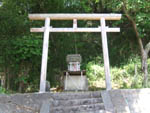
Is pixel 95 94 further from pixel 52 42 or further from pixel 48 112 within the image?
pixel 52 42

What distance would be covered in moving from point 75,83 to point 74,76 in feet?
0.83

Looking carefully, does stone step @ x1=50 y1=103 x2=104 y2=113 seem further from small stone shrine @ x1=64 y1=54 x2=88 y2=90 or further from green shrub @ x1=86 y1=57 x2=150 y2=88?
green shrub @ x1=86 y1=57 x2=150 y2=88

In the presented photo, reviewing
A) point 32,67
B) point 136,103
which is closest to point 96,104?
point 136,103

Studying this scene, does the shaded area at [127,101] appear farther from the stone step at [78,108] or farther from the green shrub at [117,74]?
the green shrub at [117,74]

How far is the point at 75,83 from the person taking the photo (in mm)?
5199

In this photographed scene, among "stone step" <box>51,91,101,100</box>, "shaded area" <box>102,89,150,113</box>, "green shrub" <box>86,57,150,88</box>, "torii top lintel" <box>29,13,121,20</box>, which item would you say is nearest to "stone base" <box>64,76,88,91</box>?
"green shrub" <box>86,57,150,88</box>

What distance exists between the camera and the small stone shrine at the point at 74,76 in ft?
16.8

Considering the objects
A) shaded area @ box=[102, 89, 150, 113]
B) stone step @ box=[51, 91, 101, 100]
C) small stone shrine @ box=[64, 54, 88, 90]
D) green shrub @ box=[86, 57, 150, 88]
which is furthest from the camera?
green shrub @ box=[86, 57, 150, 88]

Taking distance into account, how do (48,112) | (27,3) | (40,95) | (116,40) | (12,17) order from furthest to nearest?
1. (116,40)
2. (27,3)
3. (12,17)
4. (40,95)
5. (48,112)

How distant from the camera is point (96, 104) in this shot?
2.98 meters

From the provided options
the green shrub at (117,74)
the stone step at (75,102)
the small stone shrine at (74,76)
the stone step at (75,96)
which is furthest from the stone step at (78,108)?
the green shrub at (117,74)

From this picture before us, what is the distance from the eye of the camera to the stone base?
5.15 m

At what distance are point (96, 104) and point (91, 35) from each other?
5.87m

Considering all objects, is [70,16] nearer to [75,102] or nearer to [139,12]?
[75,102]
